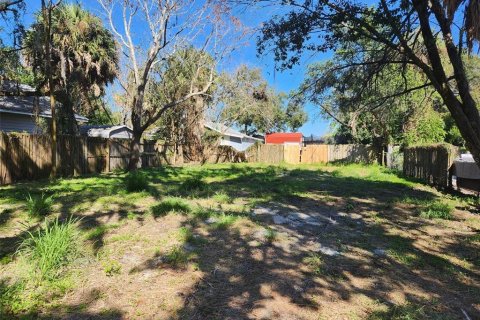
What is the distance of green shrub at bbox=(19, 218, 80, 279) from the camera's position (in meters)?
3.12

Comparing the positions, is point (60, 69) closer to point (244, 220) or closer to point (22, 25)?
point (22, 25)

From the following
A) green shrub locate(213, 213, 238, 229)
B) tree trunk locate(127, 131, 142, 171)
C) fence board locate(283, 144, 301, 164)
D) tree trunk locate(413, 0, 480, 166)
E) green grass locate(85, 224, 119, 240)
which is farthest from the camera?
fence board locate(283, 144, 301, 164)

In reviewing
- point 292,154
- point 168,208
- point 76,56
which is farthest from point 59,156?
point 292,154

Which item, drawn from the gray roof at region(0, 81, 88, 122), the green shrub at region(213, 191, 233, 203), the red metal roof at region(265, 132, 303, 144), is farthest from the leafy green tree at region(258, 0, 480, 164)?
the red metal roof at region(265, 132, 303, 144)

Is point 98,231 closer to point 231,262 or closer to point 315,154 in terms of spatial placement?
point 231,262

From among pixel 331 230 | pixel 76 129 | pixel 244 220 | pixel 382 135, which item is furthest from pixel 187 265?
pixel 382 135

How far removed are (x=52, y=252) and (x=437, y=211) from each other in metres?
6.56

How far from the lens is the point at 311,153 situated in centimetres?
2567

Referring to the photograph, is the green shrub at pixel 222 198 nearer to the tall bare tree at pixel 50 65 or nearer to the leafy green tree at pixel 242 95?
the tall bare tree at pixel 50 65

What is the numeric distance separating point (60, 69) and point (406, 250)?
16675 mm

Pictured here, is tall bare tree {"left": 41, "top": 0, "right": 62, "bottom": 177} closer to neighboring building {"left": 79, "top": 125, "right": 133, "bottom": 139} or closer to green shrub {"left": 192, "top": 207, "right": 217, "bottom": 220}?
green shrub {"left": 192, "top": 207, "right": 217, "bottom": 220}

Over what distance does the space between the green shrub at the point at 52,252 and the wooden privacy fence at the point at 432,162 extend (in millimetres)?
9960

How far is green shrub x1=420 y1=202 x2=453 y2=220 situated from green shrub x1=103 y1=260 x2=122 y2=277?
5.51 metres

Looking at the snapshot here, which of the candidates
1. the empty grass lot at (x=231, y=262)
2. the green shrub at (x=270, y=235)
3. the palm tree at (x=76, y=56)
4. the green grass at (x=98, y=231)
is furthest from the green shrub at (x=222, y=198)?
the palm tree at (x=76, y=56)
